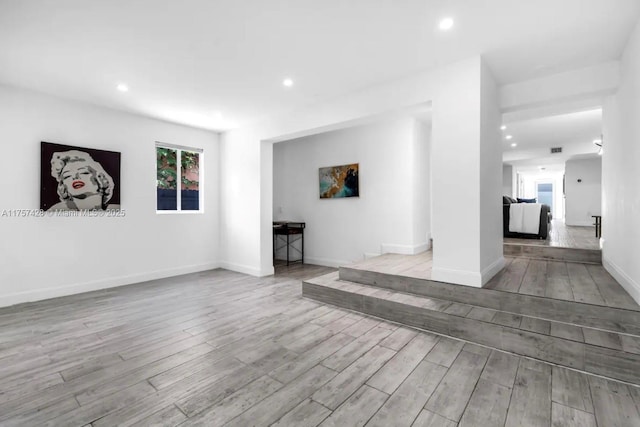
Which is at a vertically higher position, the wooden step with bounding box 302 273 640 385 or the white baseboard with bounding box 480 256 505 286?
the white baseboard with bounding box 480 256 505 286

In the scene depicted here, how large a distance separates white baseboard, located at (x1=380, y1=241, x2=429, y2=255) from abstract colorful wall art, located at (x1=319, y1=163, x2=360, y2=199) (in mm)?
1121

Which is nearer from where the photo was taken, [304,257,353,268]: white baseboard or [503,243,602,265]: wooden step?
[503,243,602,265]: wooden step

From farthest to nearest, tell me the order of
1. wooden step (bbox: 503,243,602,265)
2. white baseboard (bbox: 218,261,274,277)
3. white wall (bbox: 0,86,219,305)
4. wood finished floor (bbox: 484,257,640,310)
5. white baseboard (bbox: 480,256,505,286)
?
white baseboard (bbox: 218,261,274,277) < wooden step (bbox: 503,243,602,265) < white wall (bbox: 0,86,219,305) < white baseboard (bbox: 480,256,505,286) < wood finished floor (bbox: 484,257,640,310)

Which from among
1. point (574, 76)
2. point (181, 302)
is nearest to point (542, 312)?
point (574, 76)

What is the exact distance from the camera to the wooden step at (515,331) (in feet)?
6.93

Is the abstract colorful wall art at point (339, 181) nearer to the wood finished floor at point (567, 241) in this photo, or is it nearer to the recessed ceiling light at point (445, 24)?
the wood finished floor at point (567, 241)

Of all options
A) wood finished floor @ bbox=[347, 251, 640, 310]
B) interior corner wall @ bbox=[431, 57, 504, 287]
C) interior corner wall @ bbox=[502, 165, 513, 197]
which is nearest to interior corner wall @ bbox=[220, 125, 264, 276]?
wood finished floor @ bbox=[347, 251, 640, 310]

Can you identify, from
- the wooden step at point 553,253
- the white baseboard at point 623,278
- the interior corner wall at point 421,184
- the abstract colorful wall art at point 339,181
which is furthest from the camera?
the abstract colorful wall art at point 339,181

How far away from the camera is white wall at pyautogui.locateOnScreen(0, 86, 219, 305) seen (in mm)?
3723

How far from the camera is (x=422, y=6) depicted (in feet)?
7.39

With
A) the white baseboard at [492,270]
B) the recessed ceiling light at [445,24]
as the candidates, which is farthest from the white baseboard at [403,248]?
the recessed ceiling light at [445,24]

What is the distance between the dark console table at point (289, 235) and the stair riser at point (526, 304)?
2918mm

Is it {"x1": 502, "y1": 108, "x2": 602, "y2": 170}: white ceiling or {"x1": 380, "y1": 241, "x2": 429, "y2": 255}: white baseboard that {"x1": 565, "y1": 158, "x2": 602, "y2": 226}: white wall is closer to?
{"x1": 502, "y1": 108, "x2": 602, "y2": 170}: white ceiling

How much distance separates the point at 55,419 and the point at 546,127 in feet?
26.2
